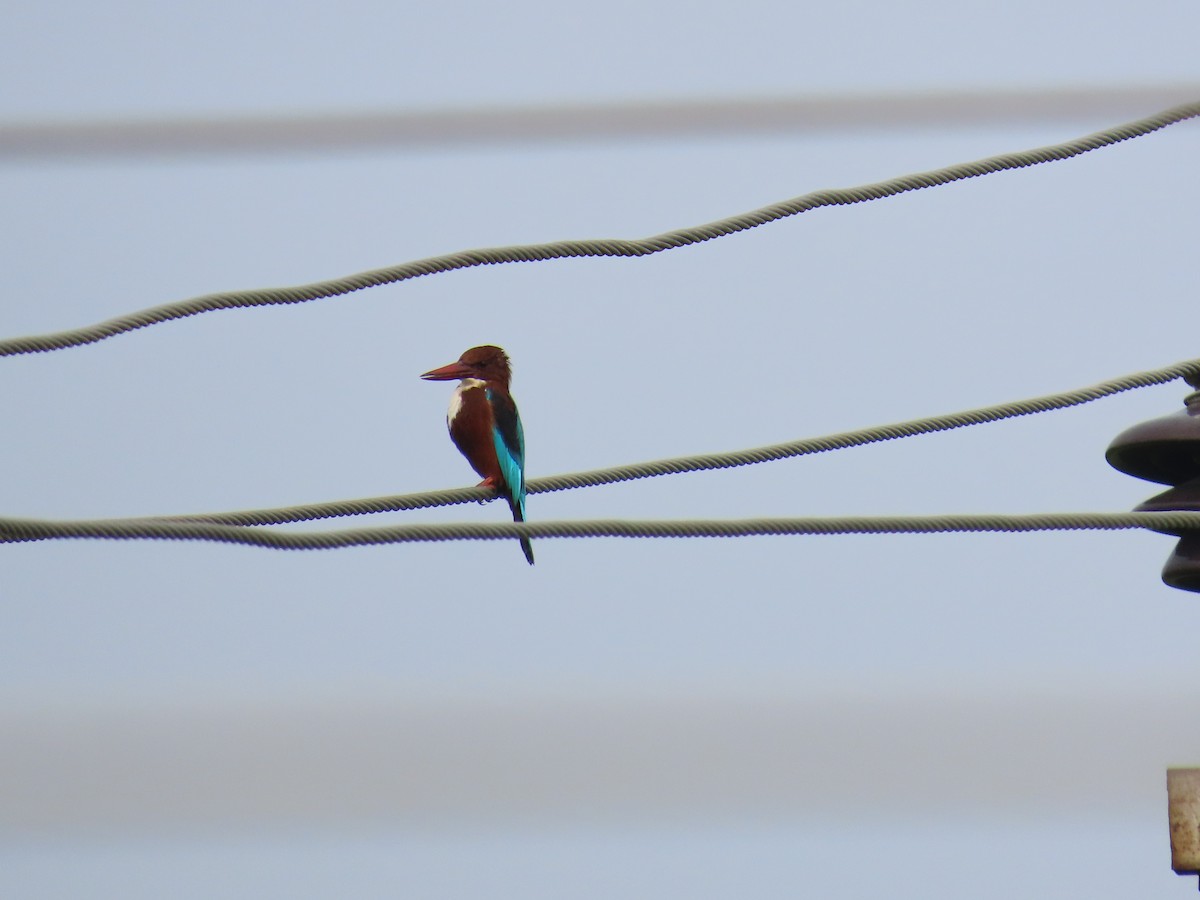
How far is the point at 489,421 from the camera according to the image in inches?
203

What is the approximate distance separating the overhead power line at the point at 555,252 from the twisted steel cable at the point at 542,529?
0.43 metres

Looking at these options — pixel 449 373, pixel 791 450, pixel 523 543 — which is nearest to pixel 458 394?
pixel 449 373

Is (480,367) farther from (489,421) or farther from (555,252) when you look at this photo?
(555,252)

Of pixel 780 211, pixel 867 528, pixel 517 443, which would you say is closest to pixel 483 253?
pixel 780 211

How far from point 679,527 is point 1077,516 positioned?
29.4 inches

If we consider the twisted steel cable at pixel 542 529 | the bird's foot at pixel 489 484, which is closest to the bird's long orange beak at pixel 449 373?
the bird's foot at pixel 489 484

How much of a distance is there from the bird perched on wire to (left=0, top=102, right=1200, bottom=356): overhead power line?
1754 mm

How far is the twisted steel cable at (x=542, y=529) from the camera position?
2.51 m

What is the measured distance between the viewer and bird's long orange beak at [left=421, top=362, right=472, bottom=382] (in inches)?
214

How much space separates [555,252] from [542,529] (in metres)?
0.56

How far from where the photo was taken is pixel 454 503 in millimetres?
3441

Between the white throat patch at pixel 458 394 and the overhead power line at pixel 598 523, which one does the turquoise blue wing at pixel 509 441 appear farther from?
the overhead power line at pixel 598 523

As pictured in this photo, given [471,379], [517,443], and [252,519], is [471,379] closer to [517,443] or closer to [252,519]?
[517,443]

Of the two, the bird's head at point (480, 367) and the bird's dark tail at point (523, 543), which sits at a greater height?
the bird's head at point (480, 367)
